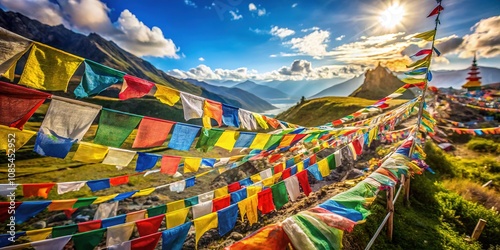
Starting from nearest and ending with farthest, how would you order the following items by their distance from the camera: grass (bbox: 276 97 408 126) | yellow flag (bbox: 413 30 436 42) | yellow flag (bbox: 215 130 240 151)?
yellow flag (bbox: 215 130 240 151) < yellow flag (bbox: 413 30 436 42) < grass (bbox: 276 97 408 126)

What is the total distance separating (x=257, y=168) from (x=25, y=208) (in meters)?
Result: 13.2

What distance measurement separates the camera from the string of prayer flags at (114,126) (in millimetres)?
4191

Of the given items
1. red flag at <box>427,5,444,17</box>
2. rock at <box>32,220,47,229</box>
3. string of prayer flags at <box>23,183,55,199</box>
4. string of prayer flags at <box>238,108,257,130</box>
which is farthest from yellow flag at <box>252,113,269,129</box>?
rock at <box>32,220,47,229</box>

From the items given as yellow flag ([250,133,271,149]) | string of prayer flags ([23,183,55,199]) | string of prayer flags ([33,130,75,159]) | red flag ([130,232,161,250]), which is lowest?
red flag ([130,232,161,250])

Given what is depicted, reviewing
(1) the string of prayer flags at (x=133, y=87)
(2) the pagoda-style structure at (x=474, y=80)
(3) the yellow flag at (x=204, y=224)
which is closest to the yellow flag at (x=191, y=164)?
(3) the yellow flag at (x=204, y=224)

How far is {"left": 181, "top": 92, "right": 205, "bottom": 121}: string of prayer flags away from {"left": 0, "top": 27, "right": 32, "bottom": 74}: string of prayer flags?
2.40 meters

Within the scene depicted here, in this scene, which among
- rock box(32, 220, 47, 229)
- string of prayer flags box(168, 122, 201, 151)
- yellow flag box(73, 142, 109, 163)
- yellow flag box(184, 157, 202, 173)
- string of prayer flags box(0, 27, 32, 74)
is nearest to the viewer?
string of prayer flags box(0, 27, 32, 74)

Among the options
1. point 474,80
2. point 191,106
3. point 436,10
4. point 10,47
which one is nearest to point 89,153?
point 191,106

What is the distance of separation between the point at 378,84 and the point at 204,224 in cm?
10980

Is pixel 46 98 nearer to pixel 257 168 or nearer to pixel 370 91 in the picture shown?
pixel 257 168

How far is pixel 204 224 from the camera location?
13.4 feet

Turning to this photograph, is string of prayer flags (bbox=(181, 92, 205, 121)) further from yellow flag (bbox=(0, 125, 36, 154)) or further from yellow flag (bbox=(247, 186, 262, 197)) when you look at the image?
yellow flag (bbox=(247, 186, 262, 197))

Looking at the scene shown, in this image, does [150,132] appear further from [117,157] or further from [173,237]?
[173,237]

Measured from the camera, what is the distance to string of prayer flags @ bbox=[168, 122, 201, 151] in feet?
16.1
